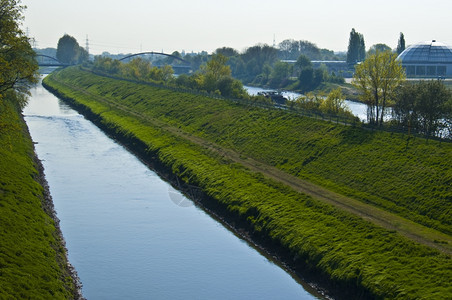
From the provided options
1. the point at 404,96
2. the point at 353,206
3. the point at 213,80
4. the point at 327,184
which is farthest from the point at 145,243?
the point at 213,80

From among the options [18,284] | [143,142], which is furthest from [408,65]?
[18,284]

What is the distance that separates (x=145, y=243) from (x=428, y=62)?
14385 centimetres

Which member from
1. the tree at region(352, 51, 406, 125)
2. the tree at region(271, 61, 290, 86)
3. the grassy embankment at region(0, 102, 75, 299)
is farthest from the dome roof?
the grassy embankment at region(0, 102, 75, 299)

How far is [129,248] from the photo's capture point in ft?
125

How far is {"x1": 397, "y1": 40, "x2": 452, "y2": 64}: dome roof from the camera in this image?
162 m

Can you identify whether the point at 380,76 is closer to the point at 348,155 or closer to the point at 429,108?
the point at 429,108

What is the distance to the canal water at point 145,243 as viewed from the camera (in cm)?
3238

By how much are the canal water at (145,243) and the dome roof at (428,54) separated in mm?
123013

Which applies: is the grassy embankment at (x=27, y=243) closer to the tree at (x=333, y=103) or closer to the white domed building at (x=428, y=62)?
the tree at (x=333, y=103)

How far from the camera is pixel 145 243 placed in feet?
128

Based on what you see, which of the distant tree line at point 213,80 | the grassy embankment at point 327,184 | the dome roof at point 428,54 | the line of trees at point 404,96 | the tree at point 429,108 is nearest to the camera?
the grassy embankment at point 327,184

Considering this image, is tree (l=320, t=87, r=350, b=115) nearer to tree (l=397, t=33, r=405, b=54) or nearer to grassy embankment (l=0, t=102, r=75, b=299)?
grassy embankment (l=0, t=102, r=75, b=299)

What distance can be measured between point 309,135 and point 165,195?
1771 cm

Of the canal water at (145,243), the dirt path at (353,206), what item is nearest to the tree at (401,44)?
the dirt path at (353,206)
